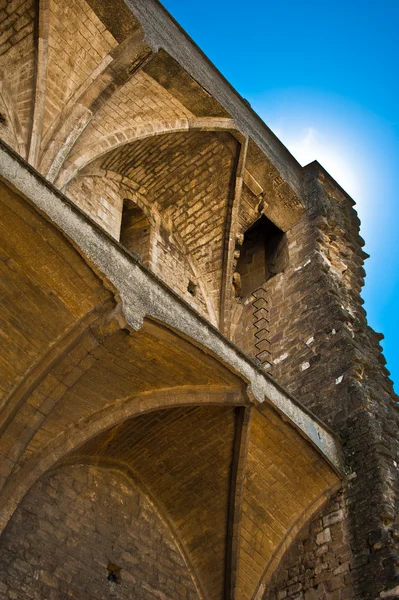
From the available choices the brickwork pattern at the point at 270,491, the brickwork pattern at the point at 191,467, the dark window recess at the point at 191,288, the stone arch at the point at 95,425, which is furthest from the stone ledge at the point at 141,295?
the dark window recess at the point at 191,288

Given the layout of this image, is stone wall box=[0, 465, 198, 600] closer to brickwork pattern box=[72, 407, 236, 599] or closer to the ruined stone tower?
the ruined stone tower

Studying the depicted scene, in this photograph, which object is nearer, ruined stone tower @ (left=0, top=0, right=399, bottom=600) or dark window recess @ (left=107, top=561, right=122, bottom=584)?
ruined stone tower @ (left=0, top=0, right=399, bottom=600)

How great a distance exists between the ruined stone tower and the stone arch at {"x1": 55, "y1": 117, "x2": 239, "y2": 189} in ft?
0.09

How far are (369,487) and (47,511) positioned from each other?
2.87 m

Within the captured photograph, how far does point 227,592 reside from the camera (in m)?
7.29

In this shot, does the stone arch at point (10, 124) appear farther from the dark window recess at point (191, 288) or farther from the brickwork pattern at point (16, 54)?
the dark window recess at point (191, 288)

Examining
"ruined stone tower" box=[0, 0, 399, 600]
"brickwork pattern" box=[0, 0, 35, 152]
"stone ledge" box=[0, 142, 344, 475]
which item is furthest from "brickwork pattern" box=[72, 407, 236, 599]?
"brickwork pattern" box=[0, 0, 35, 152]

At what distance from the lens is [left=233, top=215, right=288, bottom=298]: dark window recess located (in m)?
10.7

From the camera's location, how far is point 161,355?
6488 mm

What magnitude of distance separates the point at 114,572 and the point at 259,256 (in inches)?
211

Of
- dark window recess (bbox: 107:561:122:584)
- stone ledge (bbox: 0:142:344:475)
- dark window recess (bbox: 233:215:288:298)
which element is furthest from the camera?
dark window recess (bbox: 233:215:288:298)

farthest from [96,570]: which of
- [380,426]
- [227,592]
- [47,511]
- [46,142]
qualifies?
[46,142]

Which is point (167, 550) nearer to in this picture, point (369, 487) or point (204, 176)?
point (369, 487)

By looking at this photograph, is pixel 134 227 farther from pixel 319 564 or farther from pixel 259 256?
pixel 319 564
